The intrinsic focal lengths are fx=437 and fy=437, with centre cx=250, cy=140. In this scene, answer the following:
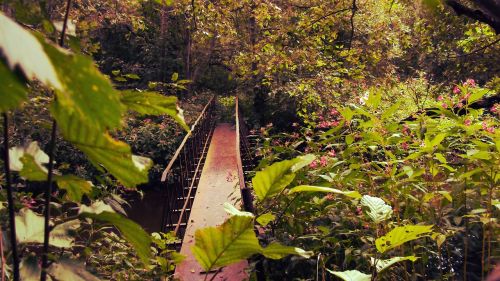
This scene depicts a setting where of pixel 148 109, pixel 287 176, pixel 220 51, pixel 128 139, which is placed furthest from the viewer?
pixel 220 51

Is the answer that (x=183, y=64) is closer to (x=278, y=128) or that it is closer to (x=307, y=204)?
(x=278, y=128)

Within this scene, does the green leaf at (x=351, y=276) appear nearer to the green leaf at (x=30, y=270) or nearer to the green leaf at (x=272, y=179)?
the green leaf at (x=272, y=179)

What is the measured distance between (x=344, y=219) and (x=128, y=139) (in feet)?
38.8

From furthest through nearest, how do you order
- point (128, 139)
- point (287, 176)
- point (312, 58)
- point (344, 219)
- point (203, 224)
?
1. point (128, 139)
2. point (312, 58)
3. point (203, 224)
4. point (344, 219)
5. point (287, 176)

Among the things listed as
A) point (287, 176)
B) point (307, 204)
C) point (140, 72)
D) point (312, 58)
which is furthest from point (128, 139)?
point (287, 176)

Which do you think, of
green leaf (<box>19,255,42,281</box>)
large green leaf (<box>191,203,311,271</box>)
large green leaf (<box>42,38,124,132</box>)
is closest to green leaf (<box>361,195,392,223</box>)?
large green leaf (<box>191,203,311,271</box>)

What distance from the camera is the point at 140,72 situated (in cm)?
1709

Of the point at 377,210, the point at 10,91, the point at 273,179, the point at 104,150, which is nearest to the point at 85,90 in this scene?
the point at 10,91

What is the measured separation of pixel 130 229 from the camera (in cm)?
89

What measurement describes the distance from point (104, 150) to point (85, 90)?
304 millimetres

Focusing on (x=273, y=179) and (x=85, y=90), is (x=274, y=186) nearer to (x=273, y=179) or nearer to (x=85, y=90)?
(x=273, y=179)

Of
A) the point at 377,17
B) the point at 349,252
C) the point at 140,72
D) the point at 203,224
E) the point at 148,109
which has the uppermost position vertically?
Result: the point at 377,17

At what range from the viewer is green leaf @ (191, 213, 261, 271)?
105cm

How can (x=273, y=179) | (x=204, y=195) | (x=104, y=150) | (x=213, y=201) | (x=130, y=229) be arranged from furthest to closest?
(x=204, y=195) < (x=213, y=201) < (x=273, y=179) < (x=130, y=229) < (x=104, y=150)
